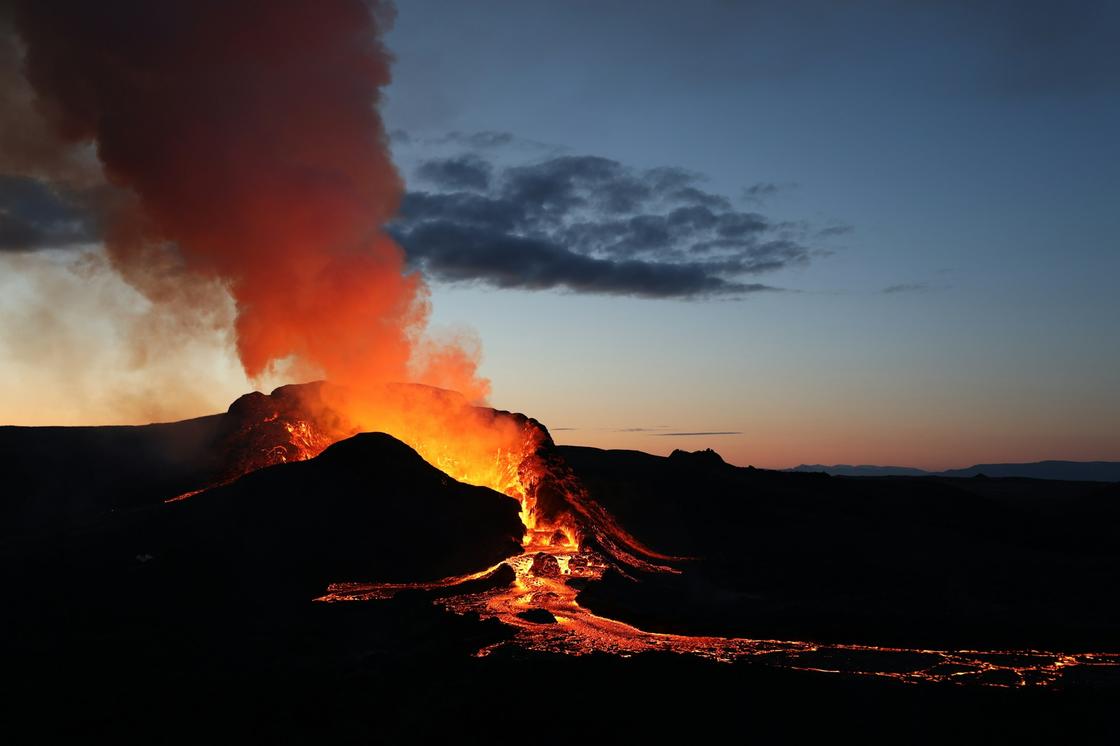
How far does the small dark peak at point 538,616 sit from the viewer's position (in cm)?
2547

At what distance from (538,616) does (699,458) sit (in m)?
51.3

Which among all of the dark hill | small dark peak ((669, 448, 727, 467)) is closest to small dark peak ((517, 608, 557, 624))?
the dark hill

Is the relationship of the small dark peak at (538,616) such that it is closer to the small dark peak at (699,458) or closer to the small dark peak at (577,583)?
the small dark peak at (577,583)

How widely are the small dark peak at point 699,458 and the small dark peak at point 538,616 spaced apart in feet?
152

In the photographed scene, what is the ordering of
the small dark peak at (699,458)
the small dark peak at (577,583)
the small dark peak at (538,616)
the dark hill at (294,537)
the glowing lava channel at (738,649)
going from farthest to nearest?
the small dark peak at (699,458) < the small dark peak at (577,583) < the dark hill at (294,537) < the small dark peak at (538,616) < the glowing lava channel at (738,649)

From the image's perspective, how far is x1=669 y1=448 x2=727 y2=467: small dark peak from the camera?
73.3m

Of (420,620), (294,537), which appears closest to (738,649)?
(420,620)

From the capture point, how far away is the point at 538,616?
84.5ft

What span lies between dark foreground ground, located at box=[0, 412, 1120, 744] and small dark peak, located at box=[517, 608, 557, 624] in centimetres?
175

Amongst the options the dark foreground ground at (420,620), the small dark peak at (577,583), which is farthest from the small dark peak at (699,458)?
the small dark peak at (577,583)

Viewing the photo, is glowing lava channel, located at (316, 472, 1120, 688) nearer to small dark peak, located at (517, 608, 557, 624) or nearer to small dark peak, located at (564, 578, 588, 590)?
small dark peak, located at (517, 608, 557, 624)

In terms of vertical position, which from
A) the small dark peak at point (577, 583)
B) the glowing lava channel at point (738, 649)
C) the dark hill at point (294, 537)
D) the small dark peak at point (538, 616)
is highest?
the dark hill at point (294, 537)

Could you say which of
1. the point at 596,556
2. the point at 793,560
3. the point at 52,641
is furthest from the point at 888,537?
the point at 52,641

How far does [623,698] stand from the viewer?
18469mm
